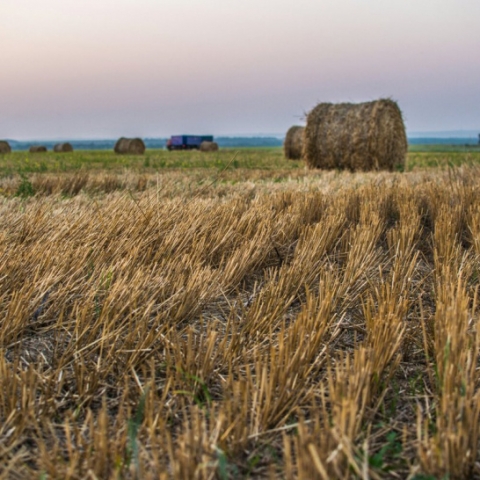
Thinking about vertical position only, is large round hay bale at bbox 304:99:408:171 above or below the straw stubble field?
above

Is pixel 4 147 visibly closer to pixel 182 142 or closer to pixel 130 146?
pixel 130 146

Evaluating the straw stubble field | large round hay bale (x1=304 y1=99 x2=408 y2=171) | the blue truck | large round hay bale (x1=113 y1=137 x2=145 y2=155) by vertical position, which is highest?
the blue truck

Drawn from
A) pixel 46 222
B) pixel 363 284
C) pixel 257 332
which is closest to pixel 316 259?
pixel 363 284

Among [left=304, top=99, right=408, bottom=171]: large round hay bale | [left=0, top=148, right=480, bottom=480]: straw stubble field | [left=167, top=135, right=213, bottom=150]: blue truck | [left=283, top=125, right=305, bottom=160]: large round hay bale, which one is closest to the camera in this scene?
[left=0, top=148, right=480, bottom=480]: straw stubble field

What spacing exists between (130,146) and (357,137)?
16739 mm

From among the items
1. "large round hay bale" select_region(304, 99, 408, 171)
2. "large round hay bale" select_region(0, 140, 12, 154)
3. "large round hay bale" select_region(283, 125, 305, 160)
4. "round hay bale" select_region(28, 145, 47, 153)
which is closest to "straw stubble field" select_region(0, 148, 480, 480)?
"large round hay bale" select_region(304, 99, 408, 171)

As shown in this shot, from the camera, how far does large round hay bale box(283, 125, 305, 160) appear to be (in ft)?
61.9

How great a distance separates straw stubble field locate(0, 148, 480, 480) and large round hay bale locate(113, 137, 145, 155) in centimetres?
2358

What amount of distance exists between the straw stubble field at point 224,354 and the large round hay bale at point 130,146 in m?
23.6

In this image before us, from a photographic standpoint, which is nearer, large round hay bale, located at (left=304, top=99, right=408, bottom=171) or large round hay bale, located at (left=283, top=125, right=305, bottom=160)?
large round hay bale, located at (left=304, top=99, right=408, bottom=171)

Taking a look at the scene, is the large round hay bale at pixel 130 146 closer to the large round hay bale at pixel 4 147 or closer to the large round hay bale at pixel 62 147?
the large round hay bale at pixel 4 147

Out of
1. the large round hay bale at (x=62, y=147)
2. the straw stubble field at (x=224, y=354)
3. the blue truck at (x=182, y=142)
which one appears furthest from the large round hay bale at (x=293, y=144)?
the blue truck at (x=182, y=142)

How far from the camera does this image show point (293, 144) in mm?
18953

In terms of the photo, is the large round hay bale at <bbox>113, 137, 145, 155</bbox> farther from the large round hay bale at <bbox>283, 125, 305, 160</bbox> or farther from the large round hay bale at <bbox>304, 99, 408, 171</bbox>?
the large round hay bale at <bbox>304, 99, 408, 171</bbox>
